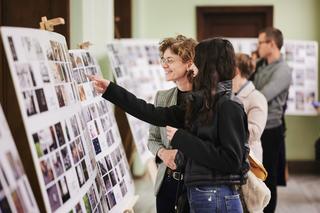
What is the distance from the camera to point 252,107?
137 inches

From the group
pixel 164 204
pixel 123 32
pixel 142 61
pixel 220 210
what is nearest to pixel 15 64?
pixel 220 210

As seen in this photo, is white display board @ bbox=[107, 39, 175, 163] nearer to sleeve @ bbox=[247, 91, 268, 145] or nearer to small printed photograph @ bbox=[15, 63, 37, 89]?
sleeve @ bbox=[247, 91, 268, 145]

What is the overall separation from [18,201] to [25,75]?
0.41 m

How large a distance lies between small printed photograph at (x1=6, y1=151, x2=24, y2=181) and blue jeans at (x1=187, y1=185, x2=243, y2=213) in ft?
2.75

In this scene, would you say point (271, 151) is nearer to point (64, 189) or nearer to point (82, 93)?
point (82, 93)

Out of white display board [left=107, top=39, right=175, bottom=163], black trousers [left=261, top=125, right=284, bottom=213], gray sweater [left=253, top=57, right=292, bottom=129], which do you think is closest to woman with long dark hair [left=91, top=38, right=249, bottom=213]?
white display board [left=107, top=39, right=175, bottom=163]

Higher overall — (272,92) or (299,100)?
(272,92)

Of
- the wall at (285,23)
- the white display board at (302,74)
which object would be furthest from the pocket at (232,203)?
the wall at (285,23)

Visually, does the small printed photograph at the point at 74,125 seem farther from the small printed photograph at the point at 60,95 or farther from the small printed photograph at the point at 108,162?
the small printed photograph at the point at 108,162

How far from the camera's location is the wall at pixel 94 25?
363 centimetres

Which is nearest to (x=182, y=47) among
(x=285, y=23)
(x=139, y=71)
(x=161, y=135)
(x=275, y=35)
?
(x=161, y=135)

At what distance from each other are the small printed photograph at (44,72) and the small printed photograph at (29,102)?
0.43 feet

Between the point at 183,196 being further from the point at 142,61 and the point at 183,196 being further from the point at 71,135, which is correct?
the point at 142,61

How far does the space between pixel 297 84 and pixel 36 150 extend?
5184 mm
